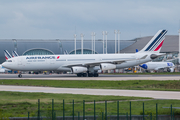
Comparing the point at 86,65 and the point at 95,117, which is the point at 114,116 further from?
the point at 86,65

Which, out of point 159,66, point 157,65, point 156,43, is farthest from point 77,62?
point 159,66

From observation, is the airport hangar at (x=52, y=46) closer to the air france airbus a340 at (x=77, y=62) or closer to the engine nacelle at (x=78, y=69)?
the air france airbus a340 at (x=77, y=62)

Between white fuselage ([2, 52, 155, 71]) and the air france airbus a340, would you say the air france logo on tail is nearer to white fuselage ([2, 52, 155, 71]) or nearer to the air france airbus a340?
the air france airbus a340

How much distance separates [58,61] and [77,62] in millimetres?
4039

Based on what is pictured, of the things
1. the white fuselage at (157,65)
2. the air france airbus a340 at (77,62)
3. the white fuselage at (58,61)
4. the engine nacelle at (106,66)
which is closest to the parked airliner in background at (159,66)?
the white fuselage at (157,65)

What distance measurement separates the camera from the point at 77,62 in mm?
63750

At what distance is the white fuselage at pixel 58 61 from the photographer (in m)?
62.0

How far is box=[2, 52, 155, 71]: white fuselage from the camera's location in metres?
62.0

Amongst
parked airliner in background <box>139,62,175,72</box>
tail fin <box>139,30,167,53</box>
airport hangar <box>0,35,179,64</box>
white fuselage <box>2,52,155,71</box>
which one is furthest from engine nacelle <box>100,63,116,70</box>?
airport hangar <box>0,35,179,64</box>

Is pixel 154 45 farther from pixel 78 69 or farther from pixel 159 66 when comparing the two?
pixel 159 66

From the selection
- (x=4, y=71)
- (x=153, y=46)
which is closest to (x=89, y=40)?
(x=4, y=71)

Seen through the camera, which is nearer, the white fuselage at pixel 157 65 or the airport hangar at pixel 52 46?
the white fuselage at pixel 157 65

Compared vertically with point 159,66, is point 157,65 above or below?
above

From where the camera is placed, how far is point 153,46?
66.9 m
